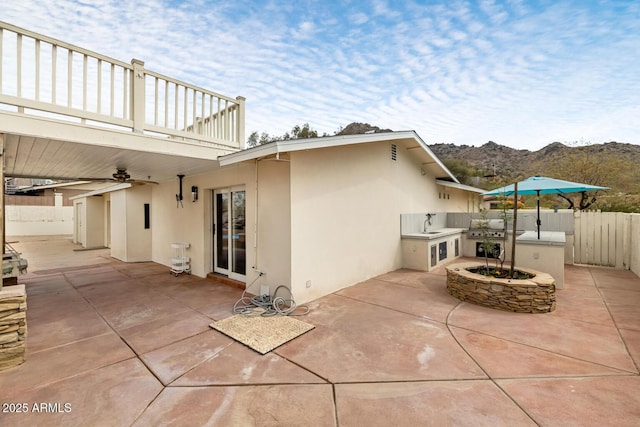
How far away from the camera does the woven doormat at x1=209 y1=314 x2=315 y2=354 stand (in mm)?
3392

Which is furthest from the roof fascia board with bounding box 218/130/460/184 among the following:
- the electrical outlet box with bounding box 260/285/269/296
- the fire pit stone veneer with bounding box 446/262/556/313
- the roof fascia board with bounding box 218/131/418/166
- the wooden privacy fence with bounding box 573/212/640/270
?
the wooden privacy fence with bounding box 573/212/640/270

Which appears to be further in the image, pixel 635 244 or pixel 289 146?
pixel 635 244

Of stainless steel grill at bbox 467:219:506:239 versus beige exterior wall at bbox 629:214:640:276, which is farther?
stainless steel grill at bbox 467:219:506:239

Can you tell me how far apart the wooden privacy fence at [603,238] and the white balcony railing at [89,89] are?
1061cm

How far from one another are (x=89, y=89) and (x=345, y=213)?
15.2 feet

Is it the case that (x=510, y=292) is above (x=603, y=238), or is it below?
below

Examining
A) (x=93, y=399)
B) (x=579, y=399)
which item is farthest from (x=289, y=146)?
(x=579, y=399)

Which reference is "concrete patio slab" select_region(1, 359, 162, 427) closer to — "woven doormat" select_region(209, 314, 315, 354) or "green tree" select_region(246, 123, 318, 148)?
"woven doormat" select_region(209, 314, 315, 354)

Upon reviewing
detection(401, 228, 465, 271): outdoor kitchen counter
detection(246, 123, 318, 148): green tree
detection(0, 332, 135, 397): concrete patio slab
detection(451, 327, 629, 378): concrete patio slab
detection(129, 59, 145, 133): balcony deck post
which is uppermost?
detection(246, 123, 318, 148): green tree

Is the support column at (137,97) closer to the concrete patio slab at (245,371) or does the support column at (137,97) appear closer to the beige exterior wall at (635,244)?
the concrete patio slab at (245,371)

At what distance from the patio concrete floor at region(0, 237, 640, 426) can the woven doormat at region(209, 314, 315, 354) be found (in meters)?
0.13

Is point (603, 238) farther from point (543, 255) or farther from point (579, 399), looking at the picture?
point (579, 399)

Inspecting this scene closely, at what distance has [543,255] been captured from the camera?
5.85m

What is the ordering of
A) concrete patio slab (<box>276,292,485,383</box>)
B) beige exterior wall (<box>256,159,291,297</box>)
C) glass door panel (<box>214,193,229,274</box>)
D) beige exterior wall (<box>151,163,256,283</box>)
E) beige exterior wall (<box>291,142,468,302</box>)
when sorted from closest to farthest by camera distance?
concrete patio slab (<box>276,292,485,383</box>), beige exterior wall (<box>256,159,291,297</box>), beige exterior wall (<box>291,142,468,302</box>), beige exterior wall (<box>151,163,256,283</box>), glass door panel (<box>214,193,229,274</box>)
